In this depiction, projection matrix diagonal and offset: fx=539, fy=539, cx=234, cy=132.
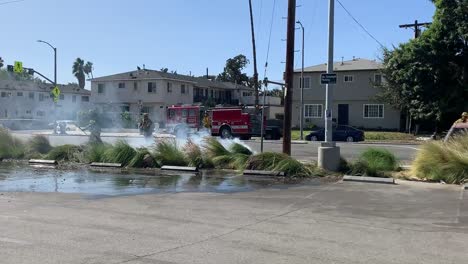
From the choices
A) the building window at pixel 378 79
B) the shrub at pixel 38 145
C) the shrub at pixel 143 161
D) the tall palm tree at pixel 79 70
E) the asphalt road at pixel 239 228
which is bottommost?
the asphalt road at pixel 239 228

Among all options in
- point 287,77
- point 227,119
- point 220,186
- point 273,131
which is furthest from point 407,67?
point 220,186

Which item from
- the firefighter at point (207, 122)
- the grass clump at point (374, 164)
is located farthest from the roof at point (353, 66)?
the grass clump at point (374, 164)

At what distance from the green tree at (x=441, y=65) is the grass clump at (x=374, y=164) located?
25.8m

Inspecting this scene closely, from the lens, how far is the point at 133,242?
6.98 metres

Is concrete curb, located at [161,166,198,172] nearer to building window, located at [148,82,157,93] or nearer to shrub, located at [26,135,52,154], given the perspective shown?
shrub, located at [26,135,52,154]

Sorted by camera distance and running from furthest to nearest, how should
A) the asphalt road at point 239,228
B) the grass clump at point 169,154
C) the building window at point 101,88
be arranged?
the building window at point 101,88
the grass clump at point 169,154
the asphalt road at point 239,228

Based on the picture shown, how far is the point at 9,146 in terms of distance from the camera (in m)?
20.4

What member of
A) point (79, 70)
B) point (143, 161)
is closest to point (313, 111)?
point (143, 161)

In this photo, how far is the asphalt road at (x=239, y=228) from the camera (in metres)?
6.36

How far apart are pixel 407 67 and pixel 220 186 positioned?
3137cm

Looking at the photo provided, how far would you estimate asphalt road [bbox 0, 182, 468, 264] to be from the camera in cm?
636

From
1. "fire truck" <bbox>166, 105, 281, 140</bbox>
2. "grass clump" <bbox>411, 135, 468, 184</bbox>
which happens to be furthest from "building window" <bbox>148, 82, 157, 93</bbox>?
"grass clump" <bbox>411, 135, 468, 184</bbox>

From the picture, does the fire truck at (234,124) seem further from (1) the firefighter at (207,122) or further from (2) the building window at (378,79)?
(2) the building window at (378,79)

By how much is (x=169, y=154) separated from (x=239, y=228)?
30.6ft
